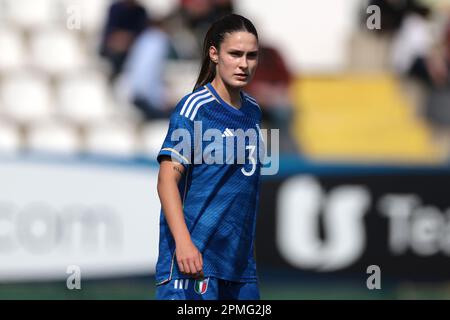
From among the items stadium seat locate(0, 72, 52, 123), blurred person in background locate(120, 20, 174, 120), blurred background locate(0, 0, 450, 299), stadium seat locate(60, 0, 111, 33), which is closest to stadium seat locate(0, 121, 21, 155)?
blurred background locate(0, 0, 450, 299)

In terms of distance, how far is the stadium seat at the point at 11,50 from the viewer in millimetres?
11352

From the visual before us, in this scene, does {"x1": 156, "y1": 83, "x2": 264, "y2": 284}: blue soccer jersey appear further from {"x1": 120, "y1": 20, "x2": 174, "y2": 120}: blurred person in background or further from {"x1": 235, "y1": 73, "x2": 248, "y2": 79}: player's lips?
{"x1": 120, "y1": 20, "x2": 174, "y2": 120}: blurred person in background

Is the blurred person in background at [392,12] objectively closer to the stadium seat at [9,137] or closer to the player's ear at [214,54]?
the stadium seat at [9,137]

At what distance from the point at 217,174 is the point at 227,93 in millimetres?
349

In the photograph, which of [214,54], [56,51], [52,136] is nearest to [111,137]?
[52,136]

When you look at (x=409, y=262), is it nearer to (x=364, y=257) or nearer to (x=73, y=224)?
(x=364, y=257)

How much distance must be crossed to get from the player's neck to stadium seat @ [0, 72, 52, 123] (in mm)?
6499

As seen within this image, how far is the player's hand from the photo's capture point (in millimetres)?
4434

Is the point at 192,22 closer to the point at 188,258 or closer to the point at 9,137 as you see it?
the point at 9,137

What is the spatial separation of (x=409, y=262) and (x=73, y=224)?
2950mm

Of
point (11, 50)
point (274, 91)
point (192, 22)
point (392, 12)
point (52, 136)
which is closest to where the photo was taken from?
point (52, 136)

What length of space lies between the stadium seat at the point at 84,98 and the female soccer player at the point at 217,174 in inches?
257

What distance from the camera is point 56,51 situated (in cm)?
1160

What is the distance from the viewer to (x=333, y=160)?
10.1 meters
